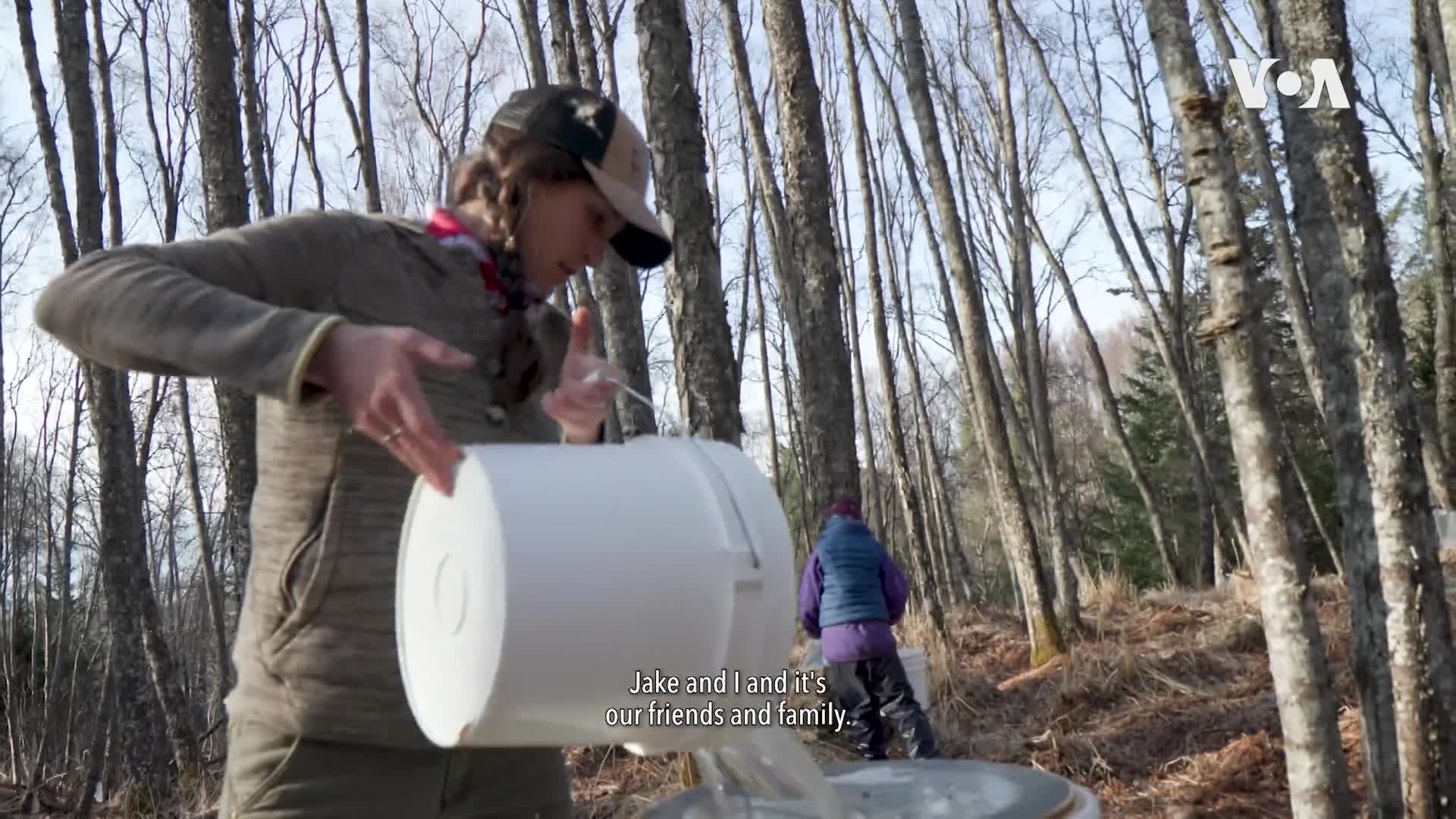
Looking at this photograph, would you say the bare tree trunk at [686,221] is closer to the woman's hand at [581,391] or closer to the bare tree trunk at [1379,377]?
the bare tree trunk at [1379,377]

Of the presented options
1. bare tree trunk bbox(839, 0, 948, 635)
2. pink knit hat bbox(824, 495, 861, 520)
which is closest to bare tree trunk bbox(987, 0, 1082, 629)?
bare tree trunk bbox(839, 0, 948, 635)

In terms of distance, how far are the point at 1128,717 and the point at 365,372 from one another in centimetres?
641

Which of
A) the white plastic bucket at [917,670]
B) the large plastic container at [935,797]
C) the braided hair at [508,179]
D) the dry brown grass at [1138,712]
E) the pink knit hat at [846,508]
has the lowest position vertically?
the dry brown grass at [1138,712]

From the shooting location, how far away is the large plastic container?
2.20 m

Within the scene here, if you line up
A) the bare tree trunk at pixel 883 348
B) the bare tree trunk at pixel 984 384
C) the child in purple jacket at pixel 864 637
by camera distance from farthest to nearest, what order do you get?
the bare tree trunk at pixel 883 348 → the bare tree trunk at pixel 984 384 → the child in purple jacket at pixel 864 637

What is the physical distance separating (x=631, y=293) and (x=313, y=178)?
891 centimetres

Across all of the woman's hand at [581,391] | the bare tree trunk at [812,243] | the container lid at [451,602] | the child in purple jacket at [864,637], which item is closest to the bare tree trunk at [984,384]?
the bare tree trunk at [812,243]

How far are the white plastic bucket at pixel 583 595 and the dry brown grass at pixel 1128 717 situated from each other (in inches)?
147

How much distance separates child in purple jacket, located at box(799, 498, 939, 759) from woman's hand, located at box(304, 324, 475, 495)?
5.25m

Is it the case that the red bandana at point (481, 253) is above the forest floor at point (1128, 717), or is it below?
above

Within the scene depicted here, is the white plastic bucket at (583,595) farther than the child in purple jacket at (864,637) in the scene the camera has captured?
No

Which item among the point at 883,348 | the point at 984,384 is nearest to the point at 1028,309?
the point at 883,348

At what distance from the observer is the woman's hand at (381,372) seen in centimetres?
101

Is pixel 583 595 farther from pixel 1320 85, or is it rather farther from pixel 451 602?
pixel 1320 85
